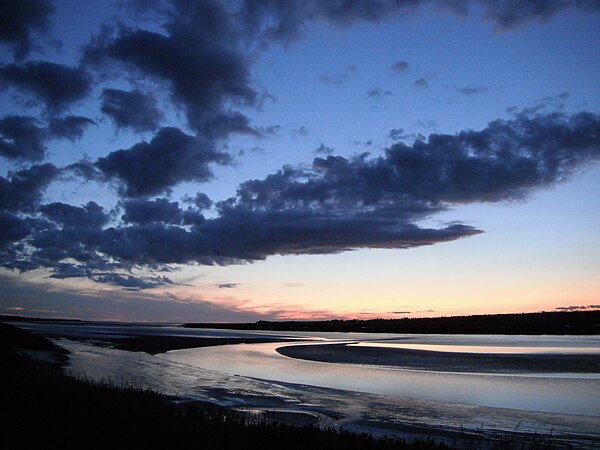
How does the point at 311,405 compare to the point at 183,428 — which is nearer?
the point at 183,428

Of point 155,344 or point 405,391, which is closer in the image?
point 405,391

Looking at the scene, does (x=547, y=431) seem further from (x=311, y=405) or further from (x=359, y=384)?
(x=359, y=384)

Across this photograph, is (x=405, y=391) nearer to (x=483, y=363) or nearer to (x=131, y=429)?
(x=131, y=429)

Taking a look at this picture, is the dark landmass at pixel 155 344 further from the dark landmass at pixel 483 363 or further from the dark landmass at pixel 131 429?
the dark landmass at pixel 131 429

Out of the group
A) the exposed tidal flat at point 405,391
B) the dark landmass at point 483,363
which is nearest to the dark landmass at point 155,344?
the exposed tidal flat at point 405,391

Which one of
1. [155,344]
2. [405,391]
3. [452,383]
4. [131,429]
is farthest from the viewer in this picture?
[155,344]

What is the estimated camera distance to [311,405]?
18000 millimetres

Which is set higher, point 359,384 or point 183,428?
point 183,428

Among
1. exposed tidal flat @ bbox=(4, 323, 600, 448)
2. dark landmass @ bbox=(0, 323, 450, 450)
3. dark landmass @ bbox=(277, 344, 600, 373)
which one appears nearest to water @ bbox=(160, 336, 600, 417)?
exposed tidal flat @ bbox=(4, 323, 600, 448)

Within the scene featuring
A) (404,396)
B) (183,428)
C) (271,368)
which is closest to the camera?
(183,428)

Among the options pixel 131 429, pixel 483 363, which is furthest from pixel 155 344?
pixel 131 429

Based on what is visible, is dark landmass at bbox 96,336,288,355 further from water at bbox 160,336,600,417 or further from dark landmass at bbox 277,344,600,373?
dark landmass at bbox 277,344,600,373

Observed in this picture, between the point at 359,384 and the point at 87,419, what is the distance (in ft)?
52.8

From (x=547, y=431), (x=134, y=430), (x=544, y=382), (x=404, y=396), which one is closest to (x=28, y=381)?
(x=134, y=430)
